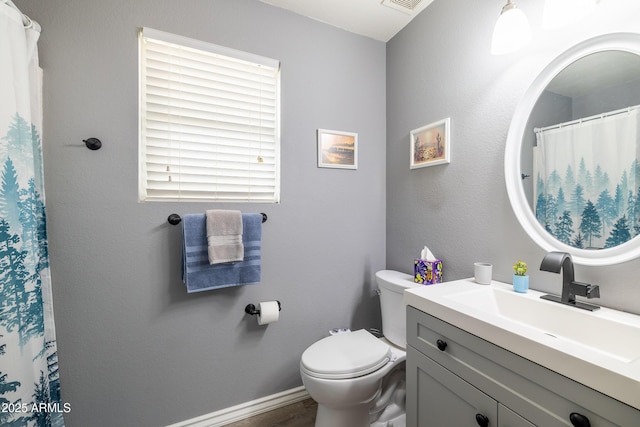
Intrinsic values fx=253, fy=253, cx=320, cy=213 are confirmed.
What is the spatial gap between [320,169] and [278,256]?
2.06 feet

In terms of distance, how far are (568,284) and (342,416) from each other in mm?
1134

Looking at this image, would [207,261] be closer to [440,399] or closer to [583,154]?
[440,399]

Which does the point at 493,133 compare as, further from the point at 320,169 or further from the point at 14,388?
the point at 14,388

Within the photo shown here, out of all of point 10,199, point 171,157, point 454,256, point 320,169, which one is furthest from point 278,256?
point 10,199

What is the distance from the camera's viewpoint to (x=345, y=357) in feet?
4.14

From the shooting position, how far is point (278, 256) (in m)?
1.57

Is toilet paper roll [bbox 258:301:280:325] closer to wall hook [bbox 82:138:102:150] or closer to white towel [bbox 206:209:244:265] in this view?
white towel [bbox 206:209:244:265]

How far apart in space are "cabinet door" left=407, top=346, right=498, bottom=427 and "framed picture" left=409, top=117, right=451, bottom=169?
1037 millimetres

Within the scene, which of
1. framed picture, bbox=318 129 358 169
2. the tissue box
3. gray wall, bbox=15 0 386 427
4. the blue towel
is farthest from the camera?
framed picture, bbox=318 129 358 169

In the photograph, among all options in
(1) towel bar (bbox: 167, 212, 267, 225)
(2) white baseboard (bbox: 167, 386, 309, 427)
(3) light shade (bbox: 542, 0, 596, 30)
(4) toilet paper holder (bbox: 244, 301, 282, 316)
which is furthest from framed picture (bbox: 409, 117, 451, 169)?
(2) white baseboard (bbox: 167, 386, 309, 427)

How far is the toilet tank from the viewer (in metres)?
1.43

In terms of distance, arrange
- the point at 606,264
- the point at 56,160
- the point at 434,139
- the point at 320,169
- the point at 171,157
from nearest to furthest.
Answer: the point at 606,264
the point at 56,160
the point at 171,157
the point at 434,139
the point at 320,169

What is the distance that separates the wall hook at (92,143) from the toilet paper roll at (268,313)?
1129 mm

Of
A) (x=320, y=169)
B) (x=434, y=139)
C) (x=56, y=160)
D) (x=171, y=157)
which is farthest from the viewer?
(x=320, y=169)
